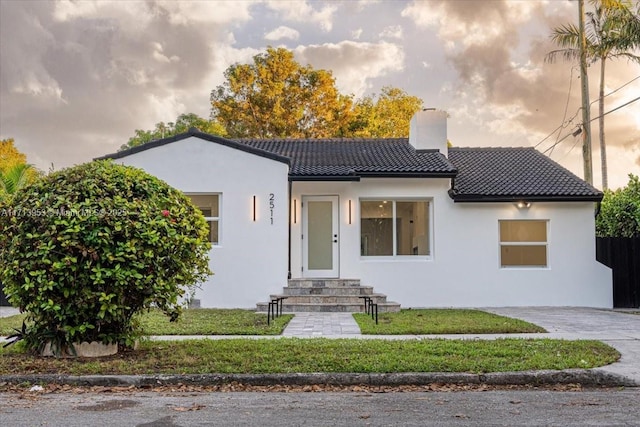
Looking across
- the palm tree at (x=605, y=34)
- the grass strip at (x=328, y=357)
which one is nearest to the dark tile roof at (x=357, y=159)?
the grass strip at (x=328, y=357)

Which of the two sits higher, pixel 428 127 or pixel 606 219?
pixel 428 127

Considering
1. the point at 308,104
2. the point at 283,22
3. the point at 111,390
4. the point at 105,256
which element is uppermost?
the point at 283,22

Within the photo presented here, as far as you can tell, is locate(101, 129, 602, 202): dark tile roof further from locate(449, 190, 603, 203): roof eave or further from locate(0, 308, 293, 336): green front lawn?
locate(0, 308, 293, 336): green front lawn

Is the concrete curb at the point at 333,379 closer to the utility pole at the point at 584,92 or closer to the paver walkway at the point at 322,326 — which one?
the paver walkway at the point at 322,326

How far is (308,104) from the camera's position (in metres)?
33.9

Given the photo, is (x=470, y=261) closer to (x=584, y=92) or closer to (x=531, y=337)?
(x=531, y=337)

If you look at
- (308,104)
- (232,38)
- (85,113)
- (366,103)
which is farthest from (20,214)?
(366,103)

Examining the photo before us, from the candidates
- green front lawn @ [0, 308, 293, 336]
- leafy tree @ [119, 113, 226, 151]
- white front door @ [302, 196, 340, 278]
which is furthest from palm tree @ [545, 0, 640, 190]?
leafy tree @ [119, 113, 226, 151]

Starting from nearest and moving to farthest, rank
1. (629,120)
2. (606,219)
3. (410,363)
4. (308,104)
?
1. (410,363)
2. (606,219)
3. (629,120)
4. (308,104)

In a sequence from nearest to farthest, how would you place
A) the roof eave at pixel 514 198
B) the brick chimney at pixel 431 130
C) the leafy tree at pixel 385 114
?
the roof eave at pixel 514 198 < the brick chimney at pixel 431 130 < the leafy tree at pixel 385 114

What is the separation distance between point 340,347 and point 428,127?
36.1ft

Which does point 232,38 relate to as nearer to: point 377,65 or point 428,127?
point 377,65

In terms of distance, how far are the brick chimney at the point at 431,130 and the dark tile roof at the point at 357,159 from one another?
24cm

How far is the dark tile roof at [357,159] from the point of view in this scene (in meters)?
14.5
